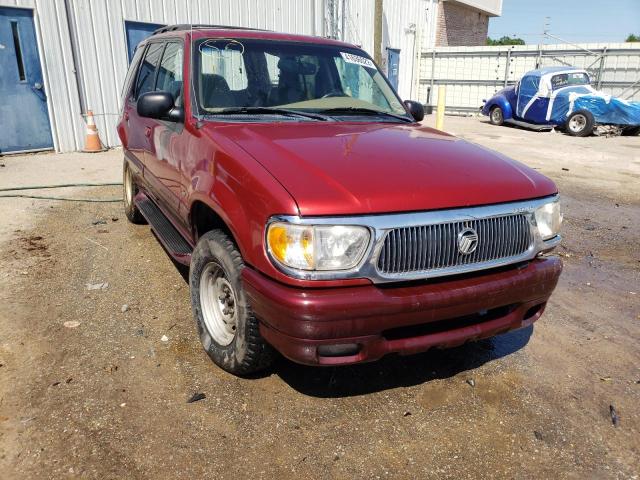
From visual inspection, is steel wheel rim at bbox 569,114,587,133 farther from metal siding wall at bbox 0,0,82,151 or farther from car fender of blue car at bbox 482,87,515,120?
metal siding wall at bbox 0,0,82,151

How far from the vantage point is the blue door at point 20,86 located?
919cm

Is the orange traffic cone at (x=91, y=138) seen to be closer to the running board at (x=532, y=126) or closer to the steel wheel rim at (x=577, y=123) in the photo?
the running board at (x=532, y=126)

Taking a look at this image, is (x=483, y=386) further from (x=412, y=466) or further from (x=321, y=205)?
(x=321, y=205)

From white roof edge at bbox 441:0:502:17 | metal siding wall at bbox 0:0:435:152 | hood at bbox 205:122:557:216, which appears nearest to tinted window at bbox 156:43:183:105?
hood at bbox 205:122:557:216

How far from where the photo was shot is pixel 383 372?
3082 millimetres

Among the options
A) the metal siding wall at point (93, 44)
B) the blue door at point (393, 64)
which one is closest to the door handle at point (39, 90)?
the metal siding wall at point (93, 44)

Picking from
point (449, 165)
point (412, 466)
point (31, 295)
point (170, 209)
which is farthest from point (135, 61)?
point (412, 466)

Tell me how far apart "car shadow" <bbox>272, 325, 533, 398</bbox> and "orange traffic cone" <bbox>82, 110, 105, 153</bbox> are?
8918mm

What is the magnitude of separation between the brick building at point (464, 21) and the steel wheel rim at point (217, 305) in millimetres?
24339

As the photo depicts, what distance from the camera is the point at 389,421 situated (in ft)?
8.72

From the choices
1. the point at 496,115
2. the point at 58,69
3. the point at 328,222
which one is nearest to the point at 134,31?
the point at 58,69

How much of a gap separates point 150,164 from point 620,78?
19877 millimetres

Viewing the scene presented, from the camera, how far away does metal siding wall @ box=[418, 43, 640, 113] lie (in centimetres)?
1867

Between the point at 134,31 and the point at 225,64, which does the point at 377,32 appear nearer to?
the point at 134,31
